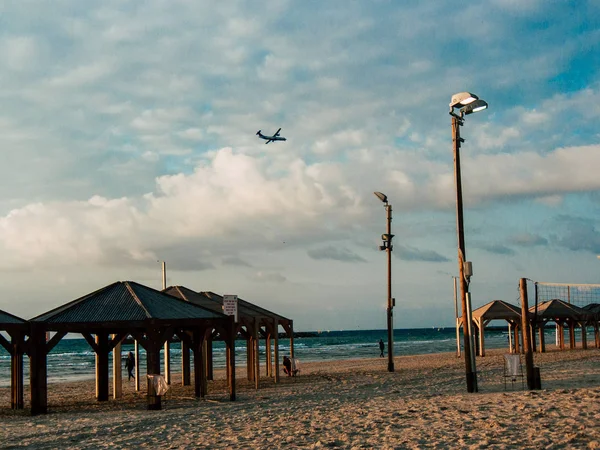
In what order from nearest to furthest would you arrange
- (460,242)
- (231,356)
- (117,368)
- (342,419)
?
(342,419), (460,242), (231,356), (117,368)

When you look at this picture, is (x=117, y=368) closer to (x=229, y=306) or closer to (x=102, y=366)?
(x=102, y=366)

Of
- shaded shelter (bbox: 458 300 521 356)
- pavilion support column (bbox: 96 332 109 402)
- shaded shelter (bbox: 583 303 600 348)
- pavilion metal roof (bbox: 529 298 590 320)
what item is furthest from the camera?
shaded shelter (bbox: 583 303 600 348)

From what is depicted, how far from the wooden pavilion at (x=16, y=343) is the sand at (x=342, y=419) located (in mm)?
499

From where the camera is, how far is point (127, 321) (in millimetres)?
16266

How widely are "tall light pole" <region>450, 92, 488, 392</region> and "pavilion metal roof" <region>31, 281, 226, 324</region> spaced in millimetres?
6123

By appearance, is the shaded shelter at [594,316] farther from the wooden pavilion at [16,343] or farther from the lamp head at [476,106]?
the wooden pavilion at [16,343]

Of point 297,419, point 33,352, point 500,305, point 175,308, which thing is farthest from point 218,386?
point 500,305

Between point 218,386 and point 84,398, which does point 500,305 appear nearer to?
point 218,386

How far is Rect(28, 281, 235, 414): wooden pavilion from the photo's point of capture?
53.4 ft

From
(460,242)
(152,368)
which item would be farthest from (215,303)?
(460,242)

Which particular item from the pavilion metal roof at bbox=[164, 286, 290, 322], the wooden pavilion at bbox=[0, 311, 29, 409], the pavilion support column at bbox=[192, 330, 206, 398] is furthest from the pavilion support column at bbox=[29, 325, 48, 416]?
the pavilion metal roof at bbox=[164, 286, 290, 322]

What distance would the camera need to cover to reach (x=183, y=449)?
36.0ft

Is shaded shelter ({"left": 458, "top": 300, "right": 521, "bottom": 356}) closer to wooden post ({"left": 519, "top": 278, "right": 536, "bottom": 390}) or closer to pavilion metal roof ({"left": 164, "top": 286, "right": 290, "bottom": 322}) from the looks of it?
pavilion metal roof ({"left": 164, "top": 286, "right": 290, "bottom": 322})

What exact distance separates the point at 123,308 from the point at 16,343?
3086 mm
